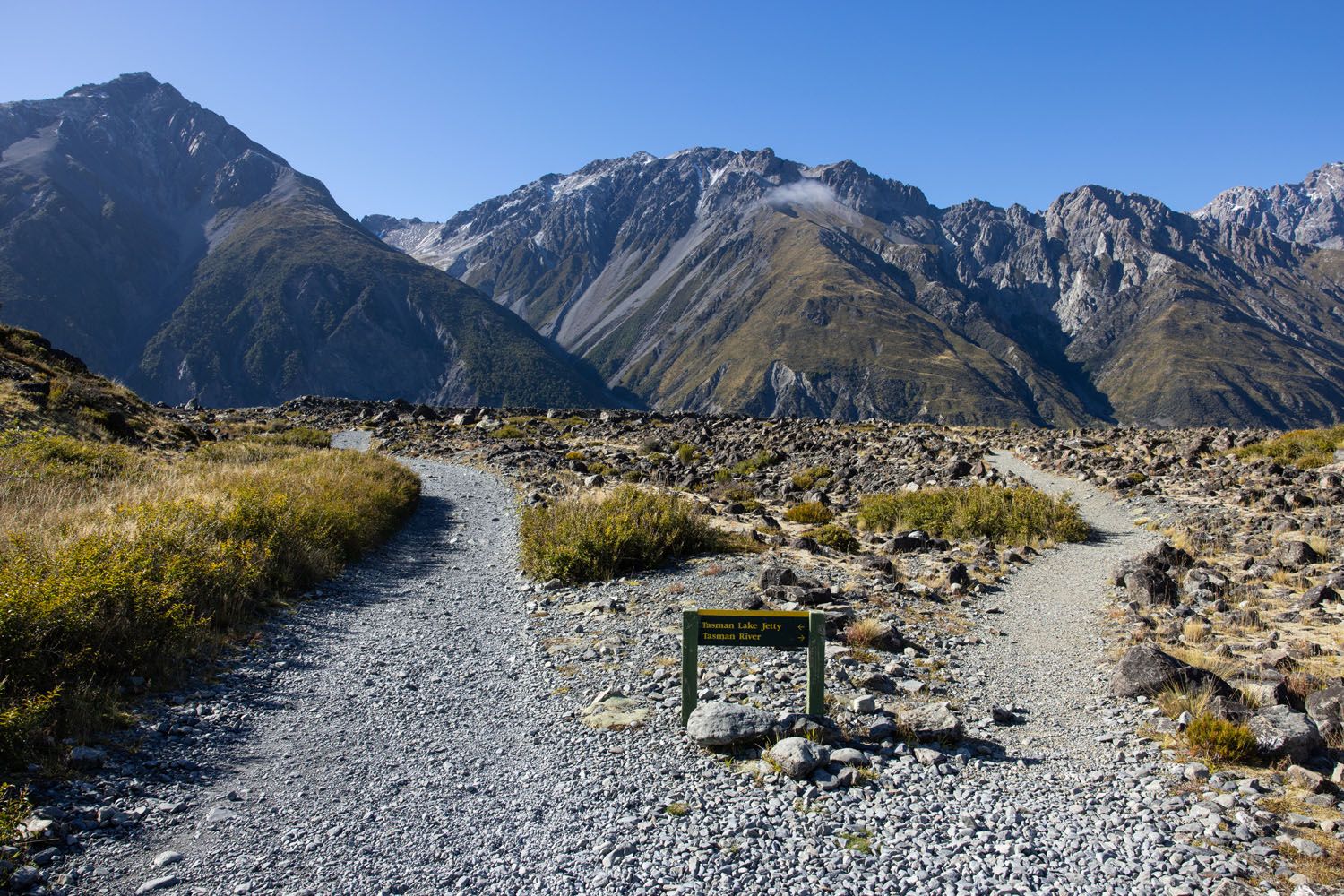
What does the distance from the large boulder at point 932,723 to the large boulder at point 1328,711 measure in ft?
10.1

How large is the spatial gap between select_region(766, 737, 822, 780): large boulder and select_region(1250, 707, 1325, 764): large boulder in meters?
3.85

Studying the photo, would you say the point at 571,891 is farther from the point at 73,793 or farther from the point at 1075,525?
the point at 1075,525

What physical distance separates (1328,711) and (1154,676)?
1.38 meters

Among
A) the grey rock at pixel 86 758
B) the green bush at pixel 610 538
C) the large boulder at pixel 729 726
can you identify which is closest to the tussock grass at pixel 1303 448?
the green bush at pixel 610 538

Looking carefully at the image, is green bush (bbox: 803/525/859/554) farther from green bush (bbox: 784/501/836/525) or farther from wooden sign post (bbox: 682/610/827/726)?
wooden sign post (bbox: 682/610/827/726)

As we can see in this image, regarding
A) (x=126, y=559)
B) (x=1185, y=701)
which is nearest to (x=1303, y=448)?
(x=1185, y=701)

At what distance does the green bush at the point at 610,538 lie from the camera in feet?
44.6

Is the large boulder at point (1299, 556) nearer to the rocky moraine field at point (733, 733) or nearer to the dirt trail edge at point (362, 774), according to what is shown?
the rocky moraine field at point (733, 733)

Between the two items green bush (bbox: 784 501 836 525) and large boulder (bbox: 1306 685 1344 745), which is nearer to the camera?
large boulder (bbox: 1306 685 1344 745)

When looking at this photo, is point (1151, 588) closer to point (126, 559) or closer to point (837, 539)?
point (837, 539)

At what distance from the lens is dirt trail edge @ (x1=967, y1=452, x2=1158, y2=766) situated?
7.18 m

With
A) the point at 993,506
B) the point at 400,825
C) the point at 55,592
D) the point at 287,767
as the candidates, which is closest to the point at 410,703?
the point at 287,767

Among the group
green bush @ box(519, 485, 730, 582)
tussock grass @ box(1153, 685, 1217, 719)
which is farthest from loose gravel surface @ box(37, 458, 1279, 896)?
green bush @ box(519, 485, 730, 582)

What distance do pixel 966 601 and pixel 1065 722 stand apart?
4851 mm
